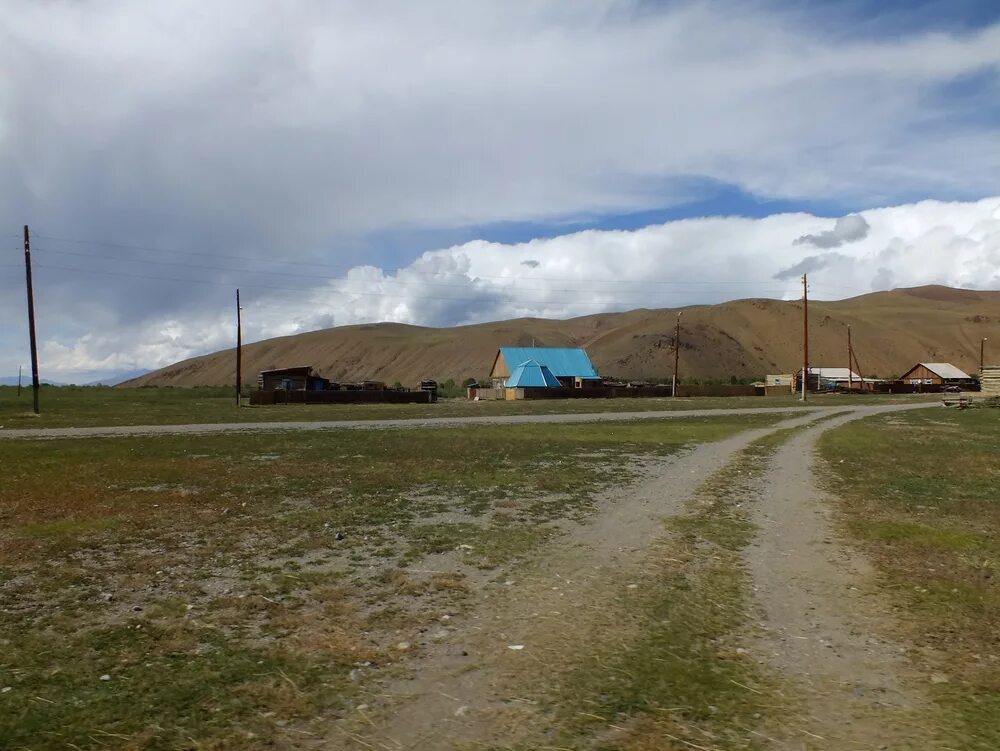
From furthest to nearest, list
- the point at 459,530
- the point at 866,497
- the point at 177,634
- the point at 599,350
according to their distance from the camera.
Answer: the point at 599,350, the point at 866,497, the point at 459,530, the point at 177,634

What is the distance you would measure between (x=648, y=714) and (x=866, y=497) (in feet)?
38.5

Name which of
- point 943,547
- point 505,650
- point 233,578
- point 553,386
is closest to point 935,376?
point 553,386

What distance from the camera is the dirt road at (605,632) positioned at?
16.0 feet

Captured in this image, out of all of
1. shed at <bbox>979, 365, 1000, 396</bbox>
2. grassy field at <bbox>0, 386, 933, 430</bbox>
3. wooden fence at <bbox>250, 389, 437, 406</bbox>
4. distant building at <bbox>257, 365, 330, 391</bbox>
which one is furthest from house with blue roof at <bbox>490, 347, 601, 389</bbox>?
shed at <bbox>979, 365, 1000, 396</bbox>

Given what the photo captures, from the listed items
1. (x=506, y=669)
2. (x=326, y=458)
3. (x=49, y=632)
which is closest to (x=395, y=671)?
(x=506, y=669)

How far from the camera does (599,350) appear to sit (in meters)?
171

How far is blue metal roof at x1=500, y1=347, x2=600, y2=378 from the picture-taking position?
109 m

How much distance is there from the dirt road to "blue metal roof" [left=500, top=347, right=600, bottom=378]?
96793 millimetres

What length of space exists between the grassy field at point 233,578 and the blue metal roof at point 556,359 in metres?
88.4

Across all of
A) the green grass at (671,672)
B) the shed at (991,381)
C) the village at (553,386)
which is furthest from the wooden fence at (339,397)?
the green grass at (671,672)

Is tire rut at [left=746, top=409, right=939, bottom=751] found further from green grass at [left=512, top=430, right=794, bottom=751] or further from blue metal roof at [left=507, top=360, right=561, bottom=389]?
blue metal roof at [left=507, top=360, right=561, bottom=389]

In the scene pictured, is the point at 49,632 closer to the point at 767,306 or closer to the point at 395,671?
the point at 395,671

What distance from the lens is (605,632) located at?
6.77 meters

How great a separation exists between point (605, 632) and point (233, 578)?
446 cm
